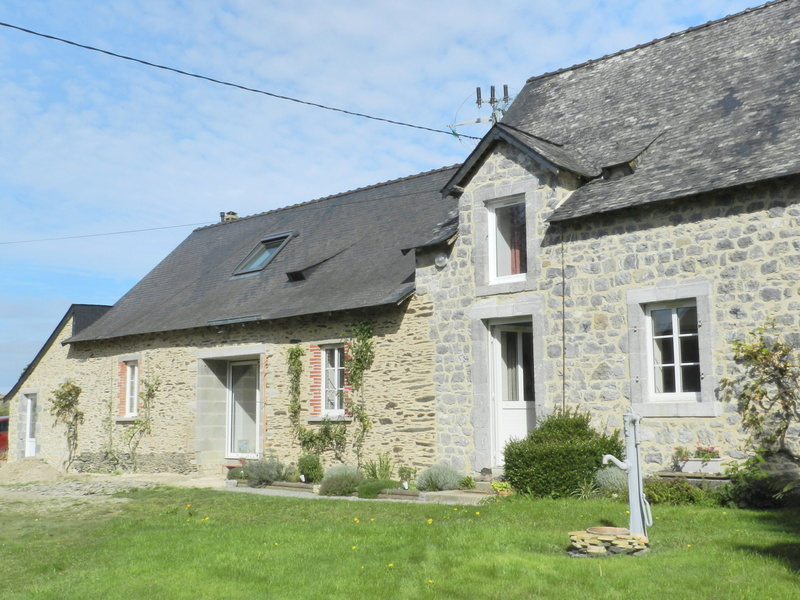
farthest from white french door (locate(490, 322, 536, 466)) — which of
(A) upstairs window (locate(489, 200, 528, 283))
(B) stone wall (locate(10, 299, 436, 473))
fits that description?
(B) stone wall (locate(10, 299, 436, 473))

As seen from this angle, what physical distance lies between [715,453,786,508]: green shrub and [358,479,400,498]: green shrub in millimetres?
4856

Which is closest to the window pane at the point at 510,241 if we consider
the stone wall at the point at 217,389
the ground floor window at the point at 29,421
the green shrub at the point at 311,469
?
the stone wall at the point at 217,389

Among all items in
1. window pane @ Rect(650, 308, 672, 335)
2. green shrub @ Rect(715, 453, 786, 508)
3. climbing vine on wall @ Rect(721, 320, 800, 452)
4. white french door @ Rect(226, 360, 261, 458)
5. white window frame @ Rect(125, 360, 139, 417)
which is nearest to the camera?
green shrub @ Rect(715, 453, 786, 508)

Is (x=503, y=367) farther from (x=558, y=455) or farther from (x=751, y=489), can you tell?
(x=751, y=489)

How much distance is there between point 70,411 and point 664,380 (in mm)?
15471

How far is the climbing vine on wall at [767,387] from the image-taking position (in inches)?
398

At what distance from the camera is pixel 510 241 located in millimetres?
13602

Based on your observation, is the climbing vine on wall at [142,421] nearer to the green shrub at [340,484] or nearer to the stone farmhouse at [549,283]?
the stone farmhouse at [549,283]

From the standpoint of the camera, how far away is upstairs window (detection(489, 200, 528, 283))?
13409mm

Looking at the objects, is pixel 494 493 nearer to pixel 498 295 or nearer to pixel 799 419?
pixel 498 295

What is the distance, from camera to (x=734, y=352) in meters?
10.6

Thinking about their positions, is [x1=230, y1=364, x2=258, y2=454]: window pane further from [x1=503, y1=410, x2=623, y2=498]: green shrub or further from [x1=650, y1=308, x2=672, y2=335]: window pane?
[x1=650, y1=308, x2=672, y2=335]: window pane

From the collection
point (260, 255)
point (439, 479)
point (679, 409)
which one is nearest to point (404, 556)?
point (679, 409)

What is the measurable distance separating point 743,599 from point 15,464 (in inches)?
725
